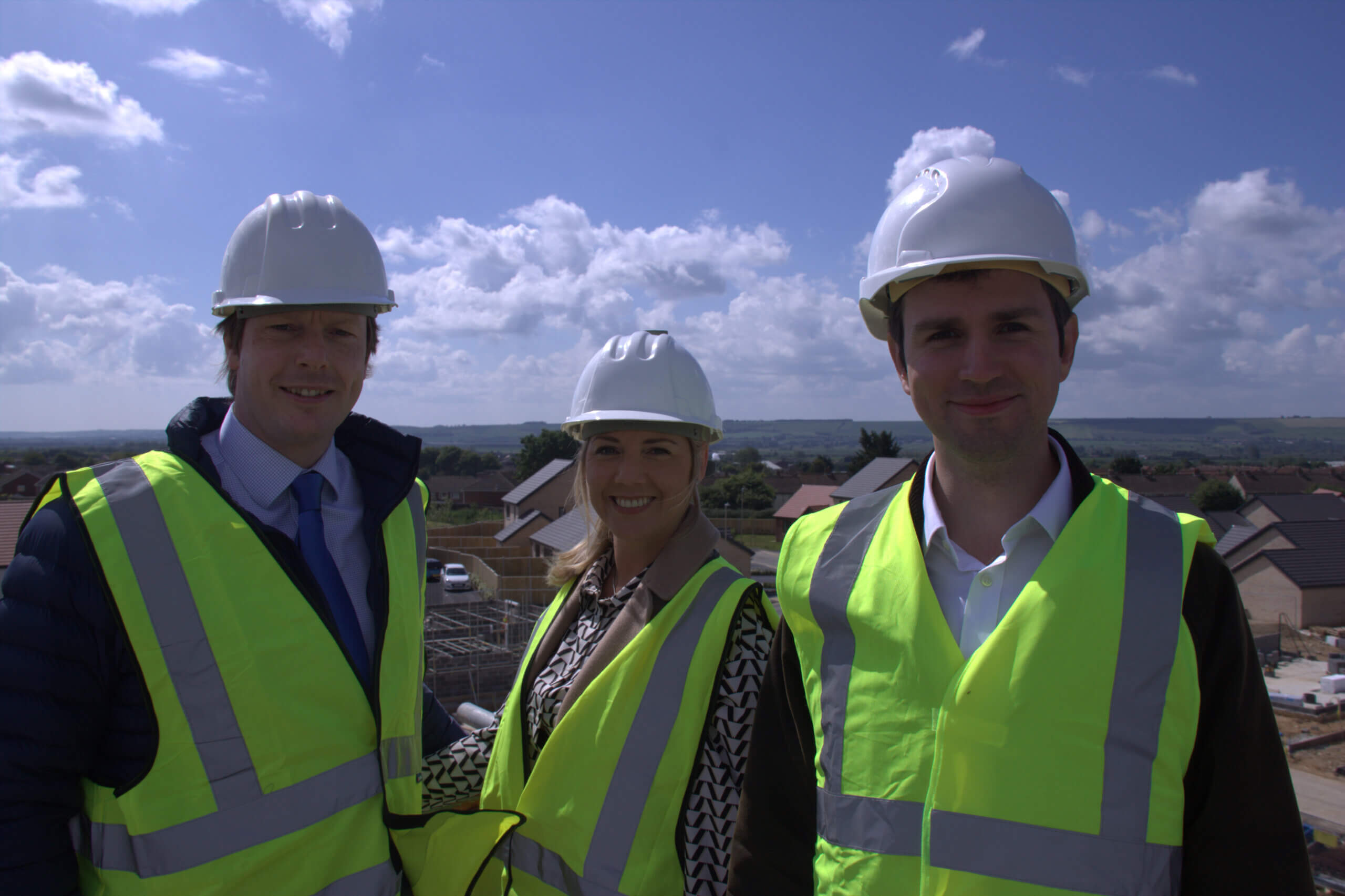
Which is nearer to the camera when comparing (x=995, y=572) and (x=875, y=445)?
(x=995, y=572)

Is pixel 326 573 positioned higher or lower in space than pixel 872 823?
higher

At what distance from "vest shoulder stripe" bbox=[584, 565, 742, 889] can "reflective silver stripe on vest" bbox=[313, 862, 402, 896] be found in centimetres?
57

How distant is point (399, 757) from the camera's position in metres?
2.32

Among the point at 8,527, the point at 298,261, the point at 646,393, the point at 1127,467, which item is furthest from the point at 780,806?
the point at 1127,467

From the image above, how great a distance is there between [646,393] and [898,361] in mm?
1125

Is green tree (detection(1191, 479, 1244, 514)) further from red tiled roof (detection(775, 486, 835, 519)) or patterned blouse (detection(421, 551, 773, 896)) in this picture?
patterned blouse (detection(421, 551, 773, 896))

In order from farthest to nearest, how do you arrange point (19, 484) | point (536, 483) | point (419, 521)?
point (19, 484) → point (536, 483) → point (419, 521)

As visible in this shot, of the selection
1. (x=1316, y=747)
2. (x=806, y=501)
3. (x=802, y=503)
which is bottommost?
(x=1316, y=747)

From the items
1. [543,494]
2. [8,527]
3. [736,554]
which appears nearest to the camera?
[8,527]

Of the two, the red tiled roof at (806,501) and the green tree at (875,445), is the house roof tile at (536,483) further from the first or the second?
the green tree at (875,445)

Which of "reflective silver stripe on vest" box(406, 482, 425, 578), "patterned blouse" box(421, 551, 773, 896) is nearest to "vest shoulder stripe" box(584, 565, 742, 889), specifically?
"patterned blouse" box(421, 551, 773, 896)

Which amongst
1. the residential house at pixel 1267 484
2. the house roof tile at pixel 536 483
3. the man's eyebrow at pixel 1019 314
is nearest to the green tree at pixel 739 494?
the house roof tile at pixel 536 483

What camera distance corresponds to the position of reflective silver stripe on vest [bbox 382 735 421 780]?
230cm

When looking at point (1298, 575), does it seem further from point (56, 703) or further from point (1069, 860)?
point (56, 703)
